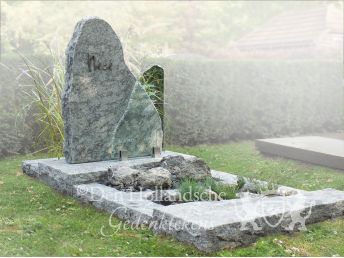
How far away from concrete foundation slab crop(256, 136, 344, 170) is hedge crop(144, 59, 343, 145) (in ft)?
6.51

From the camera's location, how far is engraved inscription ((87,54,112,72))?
8.12 meters

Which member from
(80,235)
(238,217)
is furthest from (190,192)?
(80,235)

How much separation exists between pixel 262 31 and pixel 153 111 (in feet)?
60.7

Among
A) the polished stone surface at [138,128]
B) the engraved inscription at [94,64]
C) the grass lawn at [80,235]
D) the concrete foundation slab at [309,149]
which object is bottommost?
the grass lawn at [80,235]

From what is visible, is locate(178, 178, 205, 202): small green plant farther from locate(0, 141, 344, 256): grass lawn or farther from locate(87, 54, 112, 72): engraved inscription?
locate(87, 54, 112, 72): engraved inscription

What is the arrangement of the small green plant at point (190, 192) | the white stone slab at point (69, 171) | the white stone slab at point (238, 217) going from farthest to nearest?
the white stone slab at point (69, 171) < the small green plant at point (190, 192) < the white stone slab at point (238, 217)

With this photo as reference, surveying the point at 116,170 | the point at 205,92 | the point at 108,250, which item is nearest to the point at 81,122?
the point at 116,170

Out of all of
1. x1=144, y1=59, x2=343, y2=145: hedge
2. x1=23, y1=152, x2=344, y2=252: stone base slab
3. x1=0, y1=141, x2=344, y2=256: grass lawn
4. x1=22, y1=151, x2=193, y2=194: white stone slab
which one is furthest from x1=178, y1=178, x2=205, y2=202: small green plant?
x1=144, y1=59, x2=343, y2=145: hedge

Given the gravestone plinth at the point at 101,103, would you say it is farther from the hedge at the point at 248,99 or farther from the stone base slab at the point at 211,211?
the hedge at the point at 248,99

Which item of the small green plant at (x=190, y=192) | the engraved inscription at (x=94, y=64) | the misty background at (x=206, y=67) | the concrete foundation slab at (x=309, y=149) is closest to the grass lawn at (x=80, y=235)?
the small green plant at (x=190, y=192)

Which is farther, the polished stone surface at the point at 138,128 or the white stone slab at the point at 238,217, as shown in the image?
the polished stone surface at the point at 138,128

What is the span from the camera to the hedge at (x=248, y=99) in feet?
41.7

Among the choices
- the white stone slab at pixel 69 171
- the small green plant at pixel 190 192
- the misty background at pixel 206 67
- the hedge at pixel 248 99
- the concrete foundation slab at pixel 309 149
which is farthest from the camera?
the hedge at pixel 248 99

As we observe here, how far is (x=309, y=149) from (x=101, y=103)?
4004 millimetres
